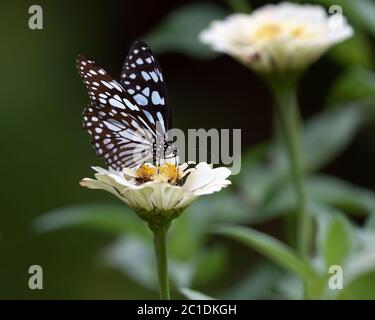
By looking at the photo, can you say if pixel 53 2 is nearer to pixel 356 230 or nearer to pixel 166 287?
pixel 356 230

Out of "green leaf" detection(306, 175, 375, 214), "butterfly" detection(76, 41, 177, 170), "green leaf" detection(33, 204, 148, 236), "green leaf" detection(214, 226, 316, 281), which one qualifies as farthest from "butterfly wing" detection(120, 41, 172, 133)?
"green leaf" detection(306, 175, 375, 214)

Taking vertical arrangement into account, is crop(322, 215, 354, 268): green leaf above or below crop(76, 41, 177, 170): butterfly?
below

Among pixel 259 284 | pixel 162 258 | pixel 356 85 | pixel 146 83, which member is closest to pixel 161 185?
pixel 162 258

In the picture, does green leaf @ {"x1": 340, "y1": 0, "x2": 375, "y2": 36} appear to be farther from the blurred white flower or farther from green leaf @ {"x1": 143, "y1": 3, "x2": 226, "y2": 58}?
the blurred white flower

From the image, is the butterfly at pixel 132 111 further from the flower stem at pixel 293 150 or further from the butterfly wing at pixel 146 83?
the flower stem at pixel 293 150

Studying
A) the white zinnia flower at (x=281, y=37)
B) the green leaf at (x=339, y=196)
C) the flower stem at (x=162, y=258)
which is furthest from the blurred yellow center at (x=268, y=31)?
the flower stem at (x=162, y=258)

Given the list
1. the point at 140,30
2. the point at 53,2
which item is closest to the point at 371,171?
the point at 140,30
